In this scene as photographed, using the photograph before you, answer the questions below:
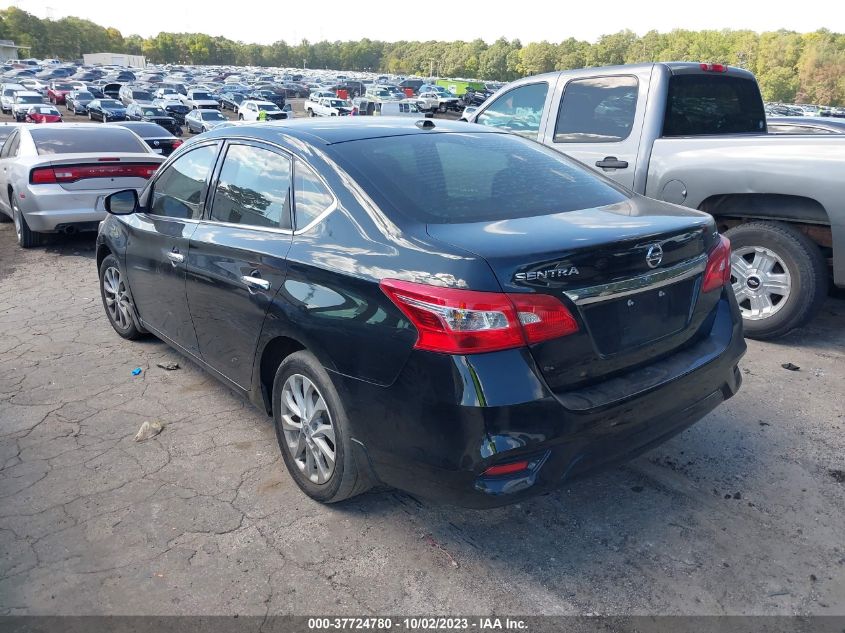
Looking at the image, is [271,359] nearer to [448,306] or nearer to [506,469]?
[448,306]

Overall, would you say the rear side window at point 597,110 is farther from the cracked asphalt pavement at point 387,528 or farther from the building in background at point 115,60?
the building in background at point 115,60

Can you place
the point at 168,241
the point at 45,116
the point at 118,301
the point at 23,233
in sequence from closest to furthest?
the point at 168,241, the point at 118,301, the point at 23,233, the point at 45,116

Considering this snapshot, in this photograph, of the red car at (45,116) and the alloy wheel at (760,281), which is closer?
the alloy wheel at (760,281)

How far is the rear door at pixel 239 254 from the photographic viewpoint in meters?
3.20

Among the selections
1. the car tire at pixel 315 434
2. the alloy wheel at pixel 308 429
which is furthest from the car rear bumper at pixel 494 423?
the alloy wheel at pixel 308 429

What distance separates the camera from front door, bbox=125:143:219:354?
13.0 ft

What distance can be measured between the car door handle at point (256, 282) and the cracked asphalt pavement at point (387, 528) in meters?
1.00

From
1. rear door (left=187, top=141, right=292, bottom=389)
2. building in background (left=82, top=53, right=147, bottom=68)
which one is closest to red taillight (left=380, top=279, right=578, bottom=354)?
rear door (left=187, top=141, right=292, bottom=389)

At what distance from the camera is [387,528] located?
3.05 m

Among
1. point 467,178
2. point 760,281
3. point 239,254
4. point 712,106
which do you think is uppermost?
point 712,106

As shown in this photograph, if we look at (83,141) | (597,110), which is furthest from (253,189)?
(83,141)

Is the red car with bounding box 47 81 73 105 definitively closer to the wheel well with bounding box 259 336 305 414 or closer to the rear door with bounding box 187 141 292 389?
the rear door with bounding box 187 141 292 389

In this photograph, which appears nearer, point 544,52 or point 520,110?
point 520,110

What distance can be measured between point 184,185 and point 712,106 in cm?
454
